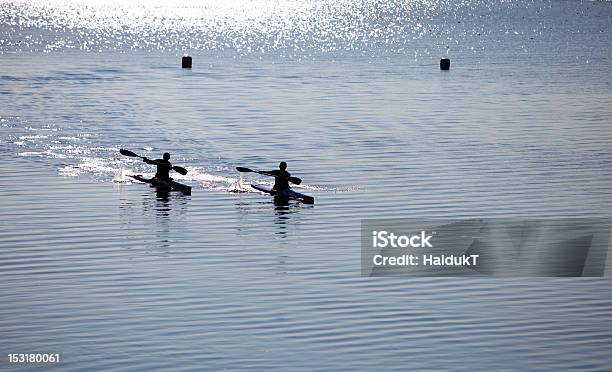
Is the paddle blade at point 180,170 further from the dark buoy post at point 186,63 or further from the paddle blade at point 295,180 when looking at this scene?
the dark buoy post at point 186,63

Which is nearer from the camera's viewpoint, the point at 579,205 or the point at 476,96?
the point at 579,205

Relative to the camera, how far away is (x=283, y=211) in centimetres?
4797

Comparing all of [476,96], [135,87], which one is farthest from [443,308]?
[135,87]

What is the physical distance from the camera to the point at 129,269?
3922 centimetres

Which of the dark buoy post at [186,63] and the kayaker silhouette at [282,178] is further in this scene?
the dark buoy post at [186,63]

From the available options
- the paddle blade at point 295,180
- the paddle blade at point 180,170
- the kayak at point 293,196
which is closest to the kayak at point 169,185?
the paddle blade at point 180,170

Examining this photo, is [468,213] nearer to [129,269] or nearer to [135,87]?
[129,269]

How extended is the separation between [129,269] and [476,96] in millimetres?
58013

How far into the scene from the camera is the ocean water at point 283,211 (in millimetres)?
32719

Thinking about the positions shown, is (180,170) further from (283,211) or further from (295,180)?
(283,211)

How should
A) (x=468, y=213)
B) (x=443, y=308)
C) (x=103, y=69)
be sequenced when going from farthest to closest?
(x=103, y=69) → (x=468, y=213) → (x=443, y=308)

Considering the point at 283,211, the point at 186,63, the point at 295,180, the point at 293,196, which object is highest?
the point at 186,63

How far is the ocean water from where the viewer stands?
32.7 meters

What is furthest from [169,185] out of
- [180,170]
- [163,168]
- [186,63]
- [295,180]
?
[186,63]
